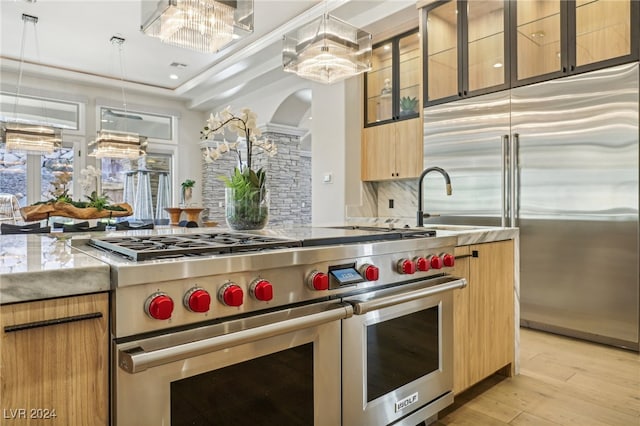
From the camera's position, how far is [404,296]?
1506mm

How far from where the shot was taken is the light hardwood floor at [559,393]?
6.10ft

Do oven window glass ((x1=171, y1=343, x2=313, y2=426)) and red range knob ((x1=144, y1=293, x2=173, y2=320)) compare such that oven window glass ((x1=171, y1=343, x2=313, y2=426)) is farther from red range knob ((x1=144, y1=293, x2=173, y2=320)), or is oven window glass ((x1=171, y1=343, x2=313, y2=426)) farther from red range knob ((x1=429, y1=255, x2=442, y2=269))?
red range knob ((x1=429, y1=255, x2=442, y2=269))

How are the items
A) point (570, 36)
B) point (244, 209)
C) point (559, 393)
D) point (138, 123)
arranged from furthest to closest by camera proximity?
point (138, 123), point (570, 36), point (559, 393), point (244, 209)

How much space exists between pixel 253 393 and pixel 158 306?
0.42 metres

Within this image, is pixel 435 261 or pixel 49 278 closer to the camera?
pixel 49 278

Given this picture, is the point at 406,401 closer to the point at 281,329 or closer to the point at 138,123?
the point at 281,329

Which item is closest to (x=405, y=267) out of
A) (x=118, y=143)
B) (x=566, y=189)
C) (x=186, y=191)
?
(x=566, y=189)

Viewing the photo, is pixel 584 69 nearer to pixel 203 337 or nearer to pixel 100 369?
pixel 203 337

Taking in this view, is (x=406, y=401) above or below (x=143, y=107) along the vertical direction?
below

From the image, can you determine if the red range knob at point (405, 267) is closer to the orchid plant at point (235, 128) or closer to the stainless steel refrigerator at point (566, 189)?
the orchid plant at point (235, 128)

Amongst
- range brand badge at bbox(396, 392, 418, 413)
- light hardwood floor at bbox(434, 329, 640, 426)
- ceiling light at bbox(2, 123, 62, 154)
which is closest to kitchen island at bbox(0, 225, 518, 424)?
range brand badge at bbox(396, 392, 418, 413)

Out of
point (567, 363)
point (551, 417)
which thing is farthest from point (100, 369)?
point (567, 363)

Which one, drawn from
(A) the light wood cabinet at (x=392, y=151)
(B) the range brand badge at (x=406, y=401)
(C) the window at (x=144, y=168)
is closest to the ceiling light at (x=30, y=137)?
(C) the window at (x=144, y=168)

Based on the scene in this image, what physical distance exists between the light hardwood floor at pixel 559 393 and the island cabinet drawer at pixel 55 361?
4.98 ft
